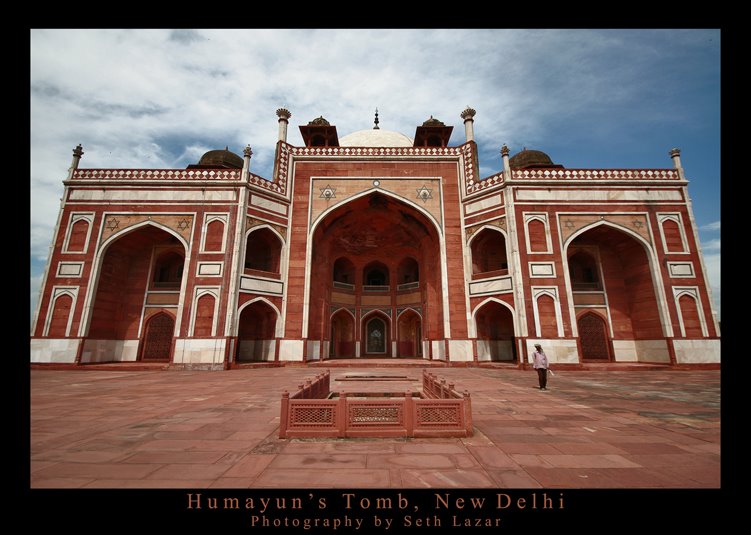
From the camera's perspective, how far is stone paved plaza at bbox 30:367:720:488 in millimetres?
2600

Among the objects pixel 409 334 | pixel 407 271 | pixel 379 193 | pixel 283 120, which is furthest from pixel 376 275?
pixel 283 120

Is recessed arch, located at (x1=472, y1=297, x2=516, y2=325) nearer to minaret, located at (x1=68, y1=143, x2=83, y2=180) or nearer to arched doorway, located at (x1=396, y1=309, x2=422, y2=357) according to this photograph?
arched doorway, located at (x1=396, y1=309, x2=422, y2=357)

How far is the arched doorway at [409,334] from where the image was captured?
70.3 feet

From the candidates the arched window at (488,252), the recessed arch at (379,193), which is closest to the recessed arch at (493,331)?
the arched window at (488,252)

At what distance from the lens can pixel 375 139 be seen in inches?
968

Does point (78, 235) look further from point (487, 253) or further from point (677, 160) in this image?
point (677, 160)

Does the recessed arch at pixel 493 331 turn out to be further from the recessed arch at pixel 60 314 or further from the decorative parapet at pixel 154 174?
the recessed arch at pixel 60 314

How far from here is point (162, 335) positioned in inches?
626

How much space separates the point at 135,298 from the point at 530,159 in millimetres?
23259

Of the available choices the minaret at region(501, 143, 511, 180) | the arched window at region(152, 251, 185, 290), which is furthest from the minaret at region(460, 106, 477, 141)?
the arched window at region(152, 251, 185, 290)

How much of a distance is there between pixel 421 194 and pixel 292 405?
15280mm

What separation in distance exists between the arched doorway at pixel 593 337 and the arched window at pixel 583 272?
1422mm
